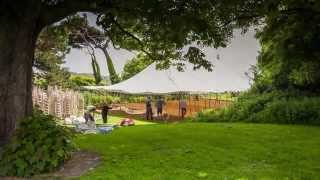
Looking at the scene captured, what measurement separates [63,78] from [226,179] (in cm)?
2586

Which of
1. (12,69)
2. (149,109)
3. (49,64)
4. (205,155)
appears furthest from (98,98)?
(205,155)

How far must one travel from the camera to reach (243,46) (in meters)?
39.9

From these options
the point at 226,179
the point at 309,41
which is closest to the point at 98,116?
the point at 309,41

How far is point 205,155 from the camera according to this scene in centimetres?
1259

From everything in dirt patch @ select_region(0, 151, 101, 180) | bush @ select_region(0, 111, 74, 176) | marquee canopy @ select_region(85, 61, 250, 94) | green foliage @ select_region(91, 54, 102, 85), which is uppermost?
green foliage @ select_region(91, 54, 102, 85)

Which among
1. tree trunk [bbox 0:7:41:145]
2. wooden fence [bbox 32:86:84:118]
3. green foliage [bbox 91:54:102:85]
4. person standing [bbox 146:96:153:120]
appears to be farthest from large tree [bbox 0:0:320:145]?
green foliage [bbox 91:54:102:85]

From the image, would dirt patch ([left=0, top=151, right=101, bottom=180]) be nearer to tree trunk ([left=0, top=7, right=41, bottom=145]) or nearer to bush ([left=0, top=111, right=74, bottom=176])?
bush ([left=0, top=111, right=74, bottom=176])

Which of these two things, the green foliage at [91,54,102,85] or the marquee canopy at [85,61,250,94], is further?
the green foliage at [91,54,102,85]

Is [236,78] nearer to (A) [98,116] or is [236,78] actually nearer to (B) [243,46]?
(B) [243,46]

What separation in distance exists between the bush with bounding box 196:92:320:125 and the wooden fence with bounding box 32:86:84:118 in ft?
23.0

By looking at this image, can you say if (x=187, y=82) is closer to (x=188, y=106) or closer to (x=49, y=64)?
(x=188, y=106)

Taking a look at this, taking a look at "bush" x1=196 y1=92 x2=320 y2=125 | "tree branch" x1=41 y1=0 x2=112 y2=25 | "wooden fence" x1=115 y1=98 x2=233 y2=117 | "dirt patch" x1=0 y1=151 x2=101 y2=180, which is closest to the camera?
"dirt patch" x1=0 y1=151 x2=101 y2=180

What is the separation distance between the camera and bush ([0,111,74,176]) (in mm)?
10828

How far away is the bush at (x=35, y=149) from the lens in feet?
35.5
